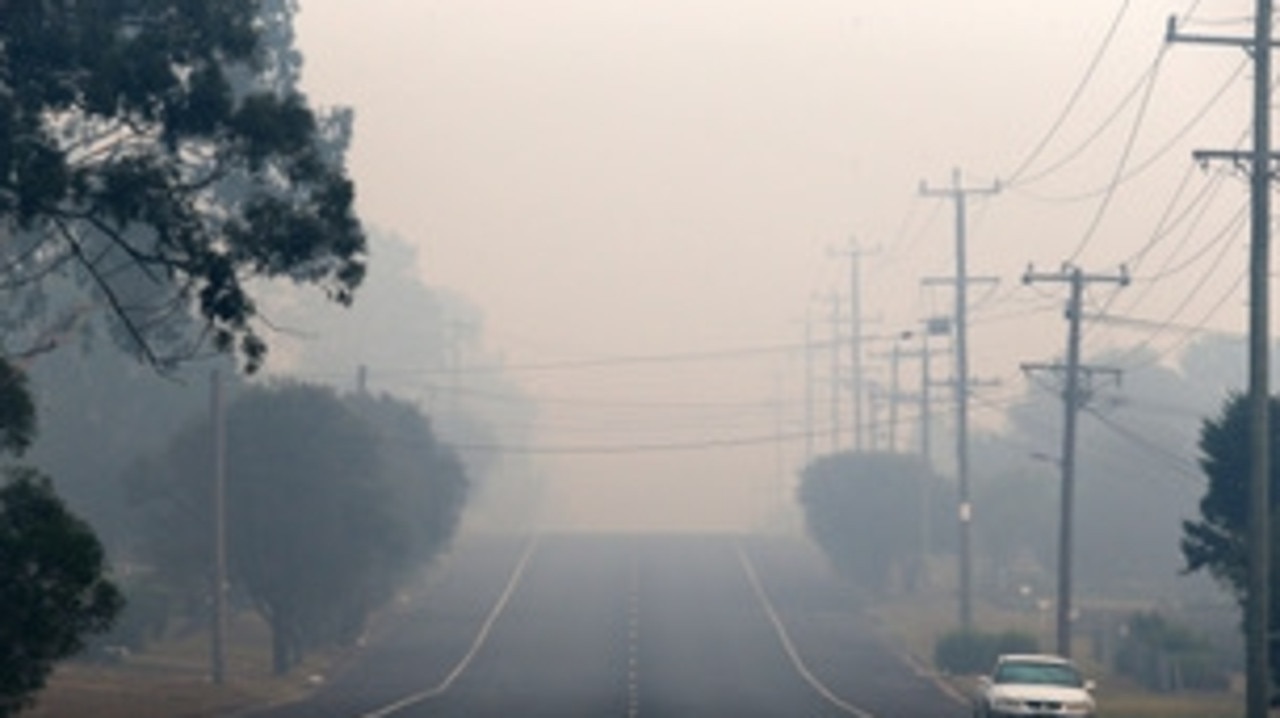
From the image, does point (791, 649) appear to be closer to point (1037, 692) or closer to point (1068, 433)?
point (1068, 433)

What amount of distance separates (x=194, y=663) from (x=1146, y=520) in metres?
60.0

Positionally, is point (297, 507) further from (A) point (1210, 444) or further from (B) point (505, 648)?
(A) point (1210, 444)

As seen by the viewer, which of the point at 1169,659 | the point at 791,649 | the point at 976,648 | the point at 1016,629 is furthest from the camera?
the point at 791,649

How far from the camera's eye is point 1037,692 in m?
62.2

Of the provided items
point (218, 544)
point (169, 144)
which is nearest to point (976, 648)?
point (218, 544)

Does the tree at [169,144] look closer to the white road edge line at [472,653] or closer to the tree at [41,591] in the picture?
the tree at [41,591]

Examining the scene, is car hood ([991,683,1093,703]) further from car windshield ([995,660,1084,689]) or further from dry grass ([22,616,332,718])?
dry grass ([22,616,332,718])

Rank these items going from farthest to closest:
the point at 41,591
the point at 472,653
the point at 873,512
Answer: the point at 873,512
the point at 472,653
the point at 41,591

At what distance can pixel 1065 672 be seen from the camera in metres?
64.8

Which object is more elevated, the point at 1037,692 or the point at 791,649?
the point at 791,649

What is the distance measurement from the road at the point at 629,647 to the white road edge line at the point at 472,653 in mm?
101

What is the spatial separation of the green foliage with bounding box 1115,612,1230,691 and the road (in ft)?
22.5

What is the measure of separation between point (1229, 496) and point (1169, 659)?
1253 cm

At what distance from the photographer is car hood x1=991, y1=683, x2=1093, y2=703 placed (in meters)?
61.9
